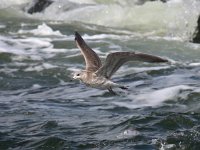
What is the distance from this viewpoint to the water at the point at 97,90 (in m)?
7.74

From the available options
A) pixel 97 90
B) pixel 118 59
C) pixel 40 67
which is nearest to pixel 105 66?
pixel 118 59

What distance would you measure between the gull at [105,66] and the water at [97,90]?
2.62ft

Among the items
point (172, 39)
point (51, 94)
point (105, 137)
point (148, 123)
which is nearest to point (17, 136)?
point (105, 137)

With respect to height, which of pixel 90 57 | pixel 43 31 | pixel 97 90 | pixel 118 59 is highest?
pixel 118 59

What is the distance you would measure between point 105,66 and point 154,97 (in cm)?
307

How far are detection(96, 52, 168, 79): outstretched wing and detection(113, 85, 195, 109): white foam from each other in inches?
101

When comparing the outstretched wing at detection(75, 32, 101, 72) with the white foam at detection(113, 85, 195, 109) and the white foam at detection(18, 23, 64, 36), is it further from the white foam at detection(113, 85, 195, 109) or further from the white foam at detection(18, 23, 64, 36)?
the white foam at detection(18, 23, 64, 36)

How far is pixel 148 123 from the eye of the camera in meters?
8.18

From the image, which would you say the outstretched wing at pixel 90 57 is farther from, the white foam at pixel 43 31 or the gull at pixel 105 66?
the white foam at pixel 43 31

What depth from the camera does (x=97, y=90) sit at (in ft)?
34.8

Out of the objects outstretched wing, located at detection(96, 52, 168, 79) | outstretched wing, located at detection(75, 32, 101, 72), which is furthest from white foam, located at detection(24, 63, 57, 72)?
outstretched wing, located at detection(96, 52, 168, 79)

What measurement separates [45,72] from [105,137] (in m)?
4.39

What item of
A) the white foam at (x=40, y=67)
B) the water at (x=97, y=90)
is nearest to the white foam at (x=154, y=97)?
the water at (x=97, y=90)

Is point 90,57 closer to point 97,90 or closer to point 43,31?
point 97,90
